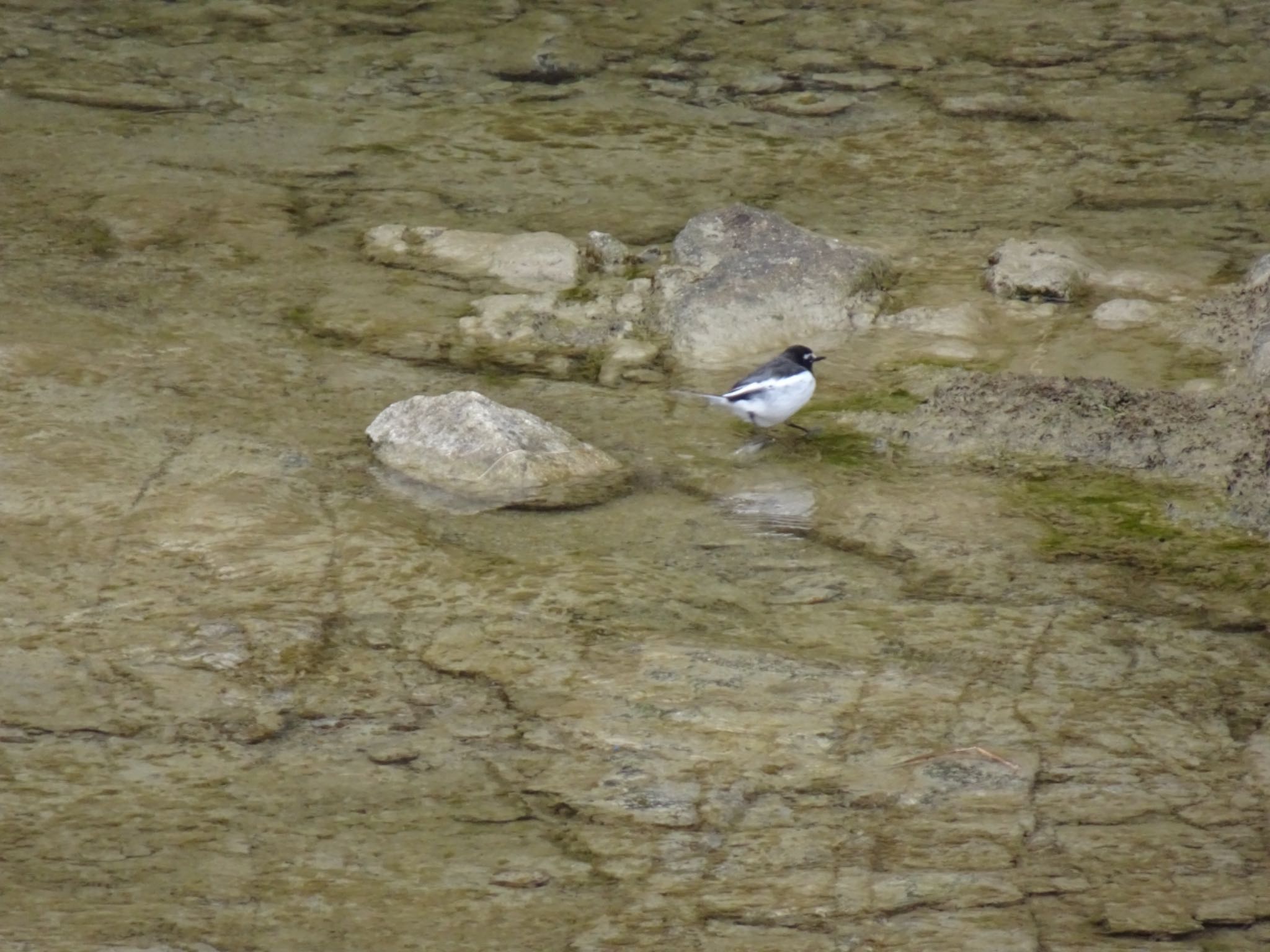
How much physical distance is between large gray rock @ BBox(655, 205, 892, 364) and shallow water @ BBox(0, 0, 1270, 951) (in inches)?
6.9

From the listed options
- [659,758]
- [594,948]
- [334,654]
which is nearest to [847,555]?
[659,758]

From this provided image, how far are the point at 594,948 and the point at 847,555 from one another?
1.59 m

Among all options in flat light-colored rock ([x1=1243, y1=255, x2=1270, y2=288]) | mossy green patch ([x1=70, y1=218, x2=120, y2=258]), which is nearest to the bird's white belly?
flat light-colored rock ([x1=1243, y1=255, x2=1270, y2=288])

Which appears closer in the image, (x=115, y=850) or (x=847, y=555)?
(x=115, y=850)

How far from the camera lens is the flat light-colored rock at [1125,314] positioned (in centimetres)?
521

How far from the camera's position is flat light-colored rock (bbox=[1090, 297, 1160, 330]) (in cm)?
521

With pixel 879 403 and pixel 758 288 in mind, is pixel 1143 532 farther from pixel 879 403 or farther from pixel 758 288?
pixel 758 288

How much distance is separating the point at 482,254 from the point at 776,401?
1559mm

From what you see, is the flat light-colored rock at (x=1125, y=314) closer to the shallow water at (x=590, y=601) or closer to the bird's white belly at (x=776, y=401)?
the shallow water at (x=590, y=601)

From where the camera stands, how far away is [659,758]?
10.7 feet

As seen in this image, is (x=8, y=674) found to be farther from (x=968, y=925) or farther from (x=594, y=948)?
(x=968, y=925)

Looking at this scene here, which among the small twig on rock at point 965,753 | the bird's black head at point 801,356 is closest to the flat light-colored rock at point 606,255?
the bird's black head at point 801,356

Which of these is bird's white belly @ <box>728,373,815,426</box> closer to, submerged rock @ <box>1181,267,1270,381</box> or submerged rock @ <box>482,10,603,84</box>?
submerged rock @ <box>1181,267,1270,381</box>

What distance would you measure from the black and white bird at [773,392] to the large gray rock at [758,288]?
499mm
